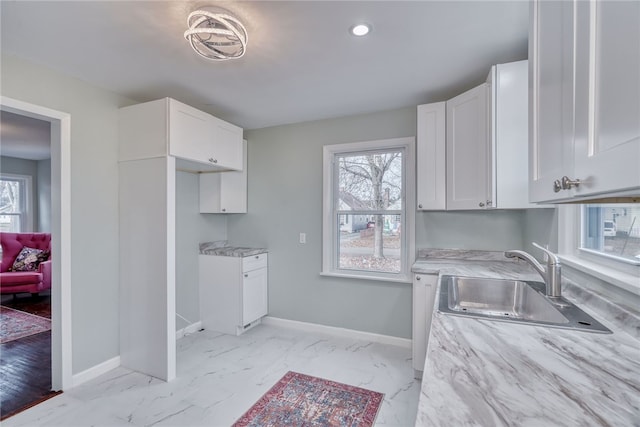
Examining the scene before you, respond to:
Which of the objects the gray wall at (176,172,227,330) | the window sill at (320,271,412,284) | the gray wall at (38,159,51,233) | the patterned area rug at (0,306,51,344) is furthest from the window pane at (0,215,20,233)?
the window sill at (320,271,412,284)

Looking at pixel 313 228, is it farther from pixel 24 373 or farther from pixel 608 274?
pixel 24 373

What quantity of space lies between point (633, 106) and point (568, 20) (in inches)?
16.2

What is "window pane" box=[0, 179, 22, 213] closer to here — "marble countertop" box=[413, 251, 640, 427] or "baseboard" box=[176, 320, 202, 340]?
"baseboard" box=[176, 320, 202, 340]

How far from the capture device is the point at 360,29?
5.72 feet

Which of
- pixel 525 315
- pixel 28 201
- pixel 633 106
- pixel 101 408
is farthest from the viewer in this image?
pixel 28 201

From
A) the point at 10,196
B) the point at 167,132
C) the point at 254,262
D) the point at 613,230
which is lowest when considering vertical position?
the point at 254,262

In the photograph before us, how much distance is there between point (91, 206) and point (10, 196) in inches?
195

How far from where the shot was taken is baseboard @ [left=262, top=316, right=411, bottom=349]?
2.99 m

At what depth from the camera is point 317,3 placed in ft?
5.03

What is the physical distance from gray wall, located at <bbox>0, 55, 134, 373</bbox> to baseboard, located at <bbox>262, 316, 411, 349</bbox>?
A: 5.18 feet

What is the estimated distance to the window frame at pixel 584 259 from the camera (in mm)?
1198

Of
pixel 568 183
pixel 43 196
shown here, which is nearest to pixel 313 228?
pixel 568 183

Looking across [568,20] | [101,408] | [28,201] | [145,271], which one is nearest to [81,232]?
[145,271]

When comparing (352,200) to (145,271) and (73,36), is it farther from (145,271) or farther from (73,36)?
(73,36)
